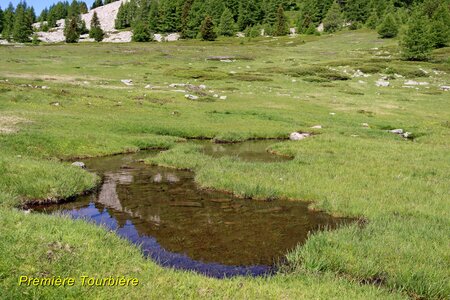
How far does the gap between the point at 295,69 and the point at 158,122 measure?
1748 inches

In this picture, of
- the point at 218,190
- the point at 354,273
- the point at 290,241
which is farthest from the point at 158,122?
the point at 354,273

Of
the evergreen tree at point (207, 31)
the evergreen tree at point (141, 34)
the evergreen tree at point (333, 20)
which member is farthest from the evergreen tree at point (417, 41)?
the evergreen tree at point (141, 34)

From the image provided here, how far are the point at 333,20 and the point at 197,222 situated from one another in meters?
154

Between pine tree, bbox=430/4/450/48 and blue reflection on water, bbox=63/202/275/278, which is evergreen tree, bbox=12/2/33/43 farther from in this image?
blue reflection on water, bbox=63/202/275/278

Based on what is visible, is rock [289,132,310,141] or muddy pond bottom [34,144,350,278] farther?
rock [289,132,310,141]

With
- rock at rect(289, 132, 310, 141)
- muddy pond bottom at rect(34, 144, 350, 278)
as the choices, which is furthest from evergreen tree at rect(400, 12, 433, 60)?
muddy pond bottom at rect(34, 144, 350, 278)

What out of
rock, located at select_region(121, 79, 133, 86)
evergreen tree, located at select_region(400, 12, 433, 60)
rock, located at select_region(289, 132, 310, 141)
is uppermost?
evergreen tree, located at select_region(400, 12, 433, 60)

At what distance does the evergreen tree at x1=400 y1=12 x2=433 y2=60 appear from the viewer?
86.6 metres

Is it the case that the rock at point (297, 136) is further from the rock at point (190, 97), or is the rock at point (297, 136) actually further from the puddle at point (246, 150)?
the rock at point (190, 97)

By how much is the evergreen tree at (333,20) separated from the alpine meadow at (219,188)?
101093mm

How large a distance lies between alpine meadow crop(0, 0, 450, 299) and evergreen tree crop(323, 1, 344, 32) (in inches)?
3980

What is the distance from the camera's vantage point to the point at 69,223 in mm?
10727

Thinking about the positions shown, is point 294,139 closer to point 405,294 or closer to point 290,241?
point 290,241

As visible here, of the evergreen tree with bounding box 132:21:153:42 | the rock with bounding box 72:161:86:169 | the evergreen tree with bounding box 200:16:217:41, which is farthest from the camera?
the evergreen tree with bounding box 132:21:153:42
